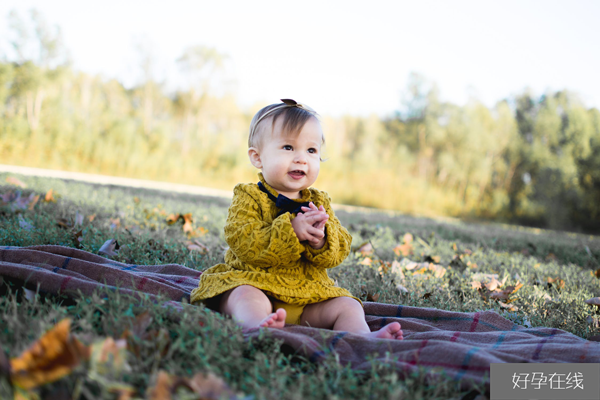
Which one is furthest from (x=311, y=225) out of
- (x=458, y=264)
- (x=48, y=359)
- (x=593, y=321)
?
(x=458, y=264)

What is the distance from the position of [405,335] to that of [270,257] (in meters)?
0.69

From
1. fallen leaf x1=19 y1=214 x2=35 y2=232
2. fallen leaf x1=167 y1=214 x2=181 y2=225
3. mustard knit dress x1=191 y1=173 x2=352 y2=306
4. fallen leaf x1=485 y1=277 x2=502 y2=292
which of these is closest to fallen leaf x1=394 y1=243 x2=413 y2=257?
fallen leaf x1=485 y1=277 x2=502 y2=292

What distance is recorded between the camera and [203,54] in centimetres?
1997

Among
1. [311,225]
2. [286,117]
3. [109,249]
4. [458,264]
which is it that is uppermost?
[286,117]

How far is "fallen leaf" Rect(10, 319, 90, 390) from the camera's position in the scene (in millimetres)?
961

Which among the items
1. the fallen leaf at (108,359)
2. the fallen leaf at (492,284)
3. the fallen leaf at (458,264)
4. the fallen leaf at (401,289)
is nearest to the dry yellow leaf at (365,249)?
the fallen leaf at (458,264)

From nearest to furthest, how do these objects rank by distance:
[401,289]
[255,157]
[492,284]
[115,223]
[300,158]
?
[300,158] < [255,157] < [401,289] < [492,284] < [115,223]

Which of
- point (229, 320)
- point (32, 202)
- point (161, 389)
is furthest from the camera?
point (32, 202)

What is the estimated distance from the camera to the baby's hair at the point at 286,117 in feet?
6.51

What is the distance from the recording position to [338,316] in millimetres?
1892

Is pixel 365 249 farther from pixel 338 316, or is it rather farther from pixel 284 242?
pixel 284 242

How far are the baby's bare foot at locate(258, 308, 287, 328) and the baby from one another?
0.12 meters

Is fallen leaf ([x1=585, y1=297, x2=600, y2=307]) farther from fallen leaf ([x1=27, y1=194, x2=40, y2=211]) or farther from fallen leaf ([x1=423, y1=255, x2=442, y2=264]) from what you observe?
fallen leaf ([x1=27, y1=194, x2=40, y2=211])

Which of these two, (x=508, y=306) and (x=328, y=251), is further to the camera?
(x=508, y=306)
